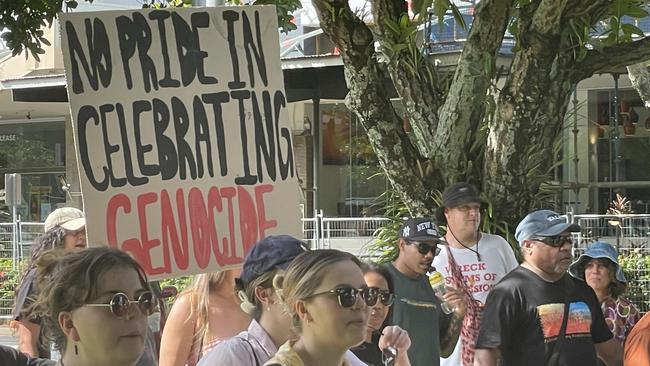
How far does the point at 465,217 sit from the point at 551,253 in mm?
1039

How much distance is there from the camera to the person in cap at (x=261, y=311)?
10.9 ft

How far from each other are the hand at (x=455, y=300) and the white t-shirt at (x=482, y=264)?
1.54ft

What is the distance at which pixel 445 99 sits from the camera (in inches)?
307

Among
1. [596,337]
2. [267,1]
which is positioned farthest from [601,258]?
[267,1]

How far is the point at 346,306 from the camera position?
3.05 metres

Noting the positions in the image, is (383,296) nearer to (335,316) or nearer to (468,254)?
(335,316)

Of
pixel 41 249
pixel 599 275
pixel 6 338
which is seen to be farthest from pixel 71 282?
pixel 6 338

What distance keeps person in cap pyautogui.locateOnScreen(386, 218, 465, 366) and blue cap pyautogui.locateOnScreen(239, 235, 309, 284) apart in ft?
7.19

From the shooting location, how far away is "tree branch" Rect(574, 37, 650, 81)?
723cm

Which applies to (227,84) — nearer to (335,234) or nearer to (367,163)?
(335,234)

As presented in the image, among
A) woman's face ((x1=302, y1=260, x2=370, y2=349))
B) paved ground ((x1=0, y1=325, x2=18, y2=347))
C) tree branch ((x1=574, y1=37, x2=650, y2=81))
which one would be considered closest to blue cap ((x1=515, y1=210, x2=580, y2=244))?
tree branch ((x1=574, y1=37, x2=650, y2=81))

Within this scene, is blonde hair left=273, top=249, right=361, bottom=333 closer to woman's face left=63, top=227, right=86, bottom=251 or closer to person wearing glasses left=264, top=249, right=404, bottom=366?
person wearing glasses left=264, top=249, right=404, bottom=366

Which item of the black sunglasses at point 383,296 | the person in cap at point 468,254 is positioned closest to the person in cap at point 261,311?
the black sunglasses at point 383,296

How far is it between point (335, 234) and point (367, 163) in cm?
530
